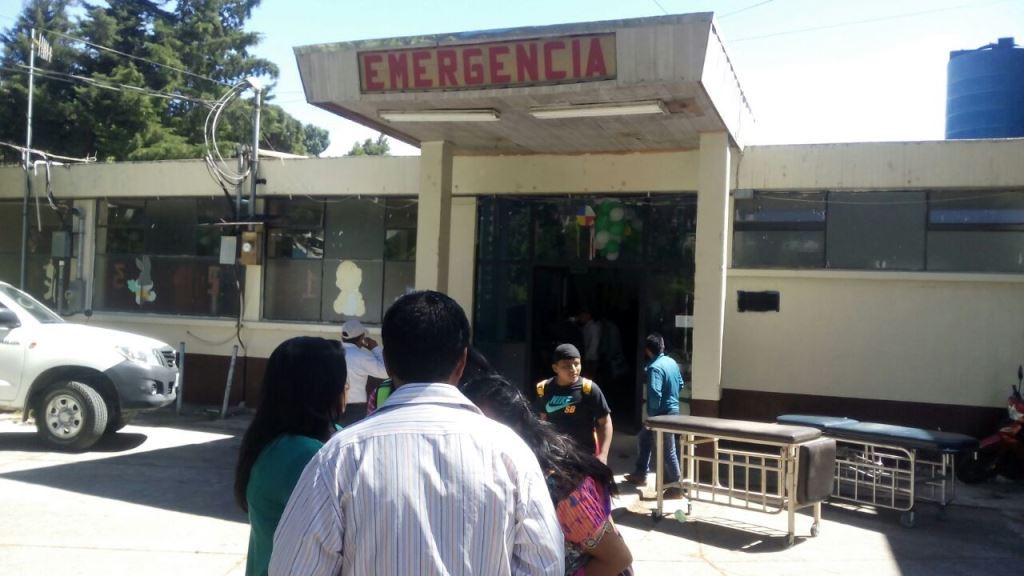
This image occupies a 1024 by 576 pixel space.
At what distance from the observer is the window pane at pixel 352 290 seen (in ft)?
43.4

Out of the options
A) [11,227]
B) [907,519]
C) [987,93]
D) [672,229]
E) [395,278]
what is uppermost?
[987,93]

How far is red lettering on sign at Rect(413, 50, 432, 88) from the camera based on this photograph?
905 cm

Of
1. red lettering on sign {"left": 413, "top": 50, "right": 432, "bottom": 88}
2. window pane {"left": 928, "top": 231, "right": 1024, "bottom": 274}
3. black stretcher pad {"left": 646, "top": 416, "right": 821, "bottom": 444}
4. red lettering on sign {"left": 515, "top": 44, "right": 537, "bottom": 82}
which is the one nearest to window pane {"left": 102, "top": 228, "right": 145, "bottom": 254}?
red lettering on sign {"left": 413, "top": 50, "right": 432, "bottom": 88}

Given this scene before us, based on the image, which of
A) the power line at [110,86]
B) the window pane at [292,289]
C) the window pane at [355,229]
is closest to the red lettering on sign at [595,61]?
the window pane at [355,229]

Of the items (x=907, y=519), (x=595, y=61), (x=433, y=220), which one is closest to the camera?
(x=907, y=519)

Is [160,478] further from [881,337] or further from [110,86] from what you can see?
[110,86]

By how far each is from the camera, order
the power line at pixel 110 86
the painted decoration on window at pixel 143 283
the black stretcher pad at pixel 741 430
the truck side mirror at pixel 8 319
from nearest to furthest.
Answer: the black stretcher pad at pixel 741 430 → the truck side mirror at pixel 8 319 → the painted decoration on window at pixel 143 283 → the power line at pixel 110 86

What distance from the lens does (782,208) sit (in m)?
11.2

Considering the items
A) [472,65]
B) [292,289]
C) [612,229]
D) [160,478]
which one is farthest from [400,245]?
[160,478]

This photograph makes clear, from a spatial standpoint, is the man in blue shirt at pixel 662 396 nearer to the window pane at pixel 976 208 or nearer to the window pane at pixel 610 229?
the window pane at pixel 610 229

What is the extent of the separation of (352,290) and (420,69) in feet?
16.4

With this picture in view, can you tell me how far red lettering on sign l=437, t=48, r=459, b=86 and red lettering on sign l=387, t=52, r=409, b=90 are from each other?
0.36 m

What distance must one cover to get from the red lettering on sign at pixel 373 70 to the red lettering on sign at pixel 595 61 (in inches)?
87.6

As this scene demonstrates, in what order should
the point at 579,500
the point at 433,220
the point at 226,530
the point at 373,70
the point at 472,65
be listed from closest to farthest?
1. the point at 579,500
2. the point at 226,530
3. the point at 472,65
4. the point at 373,70
5. the point at 433,220
